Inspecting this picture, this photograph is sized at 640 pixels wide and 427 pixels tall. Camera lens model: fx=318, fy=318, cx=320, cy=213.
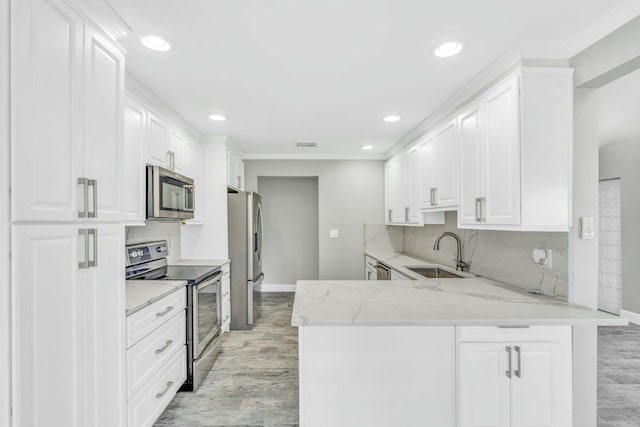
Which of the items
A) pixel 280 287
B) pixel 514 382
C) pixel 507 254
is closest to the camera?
pixel 514 382

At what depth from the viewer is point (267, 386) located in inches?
100

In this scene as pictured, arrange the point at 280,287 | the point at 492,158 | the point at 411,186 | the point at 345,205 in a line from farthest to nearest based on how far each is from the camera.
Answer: the point at 280,287 → the point at 345,205 → the point at 411,186 → the point at 492,158

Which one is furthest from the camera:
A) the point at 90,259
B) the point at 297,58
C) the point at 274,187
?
the point at 274,187

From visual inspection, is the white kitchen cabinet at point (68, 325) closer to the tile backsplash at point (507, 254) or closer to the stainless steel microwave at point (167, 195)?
the stainless steel microwave at point (167, 195)

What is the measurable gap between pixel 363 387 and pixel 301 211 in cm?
420

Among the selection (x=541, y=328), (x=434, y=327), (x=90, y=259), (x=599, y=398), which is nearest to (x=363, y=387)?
(x=434, y=327)

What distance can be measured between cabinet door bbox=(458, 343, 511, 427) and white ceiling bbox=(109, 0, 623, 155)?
1.60 m

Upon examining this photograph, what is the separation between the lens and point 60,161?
1191 millimetres

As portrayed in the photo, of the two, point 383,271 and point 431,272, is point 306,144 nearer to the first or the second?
point 383,271

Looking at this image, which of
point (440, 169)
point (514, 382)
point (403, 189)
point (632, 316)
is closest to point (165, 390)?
→ point (514, 382)

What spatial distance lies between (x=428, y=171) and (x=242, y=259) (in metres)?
2.33

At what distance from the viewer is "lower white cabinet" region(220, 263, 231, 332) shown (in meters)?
3.60

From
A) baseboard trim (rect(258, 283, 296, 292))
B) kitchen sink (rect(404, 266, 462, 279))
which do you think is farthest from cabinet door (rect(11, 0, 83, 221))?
baseboard trim (rect(258, 283, 296, 292))

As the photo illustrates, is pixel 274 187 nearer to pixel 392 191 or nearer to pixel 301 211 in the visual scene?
pixel 301 211
